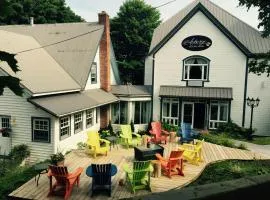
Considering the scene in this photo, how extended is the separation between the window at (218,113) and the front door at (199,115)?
0.65 metres

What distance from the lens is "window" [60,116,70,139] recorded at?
1589 cm

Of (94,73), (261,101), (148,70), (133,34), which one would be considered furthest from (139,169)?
(133,34)

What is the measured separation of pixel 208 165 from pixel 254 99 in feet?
35.2

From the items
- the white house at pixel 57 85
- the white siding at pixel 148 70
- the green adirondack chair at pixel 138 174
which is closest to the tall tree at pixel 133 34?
the white siding at pixel 148 70

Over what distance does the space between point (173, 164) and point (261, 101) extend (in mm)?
13444

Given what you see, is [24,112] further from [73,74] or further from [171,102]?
[171,102]

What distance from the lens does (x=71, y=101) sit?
17.2m

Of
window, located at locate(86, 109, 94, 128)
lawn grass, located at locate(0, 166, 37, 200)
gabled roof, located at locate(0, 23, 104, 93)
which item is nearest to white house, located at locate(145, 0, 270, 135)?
gabled roof, located at locate(0, 23, 104, 93)

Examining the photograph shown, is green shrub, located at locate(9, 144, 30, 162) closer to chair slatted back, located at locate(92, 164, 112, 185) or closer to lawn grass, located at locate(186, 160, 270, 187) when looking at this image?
chair slatted back, located at locate(92, 164, 112, 185)

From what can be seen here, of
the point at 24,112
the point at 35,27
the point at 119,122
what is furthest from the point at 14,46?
the point at 119,122

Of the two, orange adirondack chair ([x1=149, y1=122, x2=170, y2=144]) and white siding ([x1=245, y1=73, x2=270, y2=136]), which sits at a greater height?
white siding ([x1=245, y1=73, x2=270, y2=136])

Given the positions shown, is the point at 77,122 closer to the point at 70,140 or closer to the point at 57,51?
the point at 70,140

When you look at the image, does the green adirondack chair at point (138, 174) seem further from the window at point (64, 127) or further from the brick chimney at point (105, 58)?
the brick chimney at point (105, 58)

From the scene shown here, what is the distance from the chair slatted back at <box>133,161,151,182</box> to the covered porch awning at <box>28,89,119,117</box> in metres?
5.94
